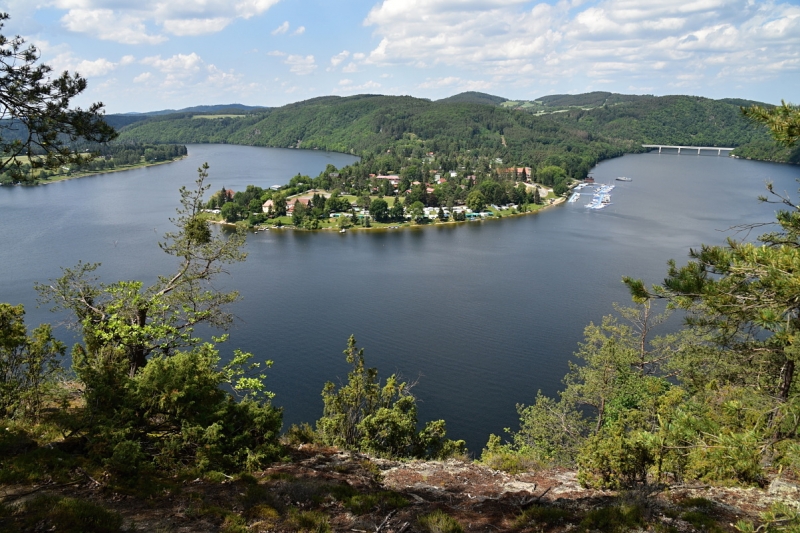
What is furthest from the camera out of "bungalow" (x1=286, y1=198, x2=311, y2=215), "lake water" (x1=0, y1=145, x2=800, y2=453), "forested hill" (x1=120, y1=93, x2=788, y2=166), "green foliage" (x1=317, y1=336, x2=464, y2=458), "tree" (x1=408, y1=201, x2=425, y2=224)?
"forested hill" (x1=120, y1=93, x2=788, y2=166)

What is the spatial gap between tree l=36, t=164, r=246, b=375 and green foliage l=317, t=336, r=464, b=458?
3143 millimetres

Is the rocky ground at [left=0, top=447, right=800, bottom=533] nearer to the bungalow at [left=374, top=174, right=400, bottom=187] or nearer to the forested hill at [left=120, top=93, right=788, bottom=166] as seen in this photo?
the bungalow at [left=374, top=174, right=400, bottom=187]

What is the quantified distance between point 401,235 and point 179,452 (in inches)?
1678

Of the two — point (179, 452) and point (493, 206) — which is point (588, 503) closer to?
point (179, 452)

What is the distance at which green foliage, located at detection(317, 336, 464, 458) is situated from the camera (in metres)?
9.49

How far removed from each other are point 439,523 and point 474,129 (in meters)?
122

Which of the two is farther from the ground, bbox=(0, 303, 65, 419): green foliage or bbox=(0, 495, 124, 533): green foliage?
bbox=(0, 303, 65, 419): green foliage

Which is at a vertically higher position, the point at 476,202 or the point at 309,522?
the point at 476,202

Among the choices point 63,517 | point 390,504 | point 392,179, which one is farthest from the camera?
point 392,179

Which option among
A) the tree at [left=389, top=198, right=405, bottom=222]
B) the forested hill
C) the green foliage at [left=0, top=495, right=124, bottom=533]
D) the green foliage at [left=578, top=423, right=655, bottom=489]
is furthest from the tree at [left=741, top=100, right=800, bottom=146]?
the forested hill

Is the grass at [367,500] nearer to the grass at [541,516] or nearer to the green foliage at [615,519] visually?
the grass at [541,516]

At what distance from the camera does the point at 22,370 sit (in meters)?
7.51

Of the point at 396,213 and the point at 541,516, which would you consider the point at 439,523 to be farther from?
the point at 396,213

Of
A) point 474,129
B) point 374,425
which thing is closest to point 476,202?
point 374,425
